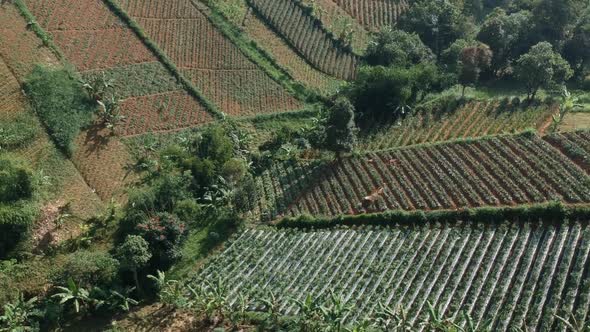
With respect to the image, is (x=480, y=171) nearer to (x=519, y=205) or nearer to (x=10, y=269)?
(x=519, y=205)

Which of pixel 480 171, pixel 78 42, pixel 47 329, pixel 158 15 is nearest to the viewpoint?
pixel 47 329

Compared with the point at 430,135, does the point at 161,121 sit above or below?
above

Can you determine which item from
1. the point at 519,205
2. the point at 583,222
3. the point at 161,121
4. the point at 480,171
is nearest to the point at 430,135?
the point at 480,171

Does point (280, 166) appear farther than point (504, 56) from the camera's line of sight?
No

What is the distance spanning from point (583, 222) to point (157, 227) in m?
23.0

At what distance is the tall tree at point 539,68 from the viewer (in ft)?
142

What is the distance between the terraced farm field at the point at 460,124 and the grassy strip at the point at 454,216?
8.29 m

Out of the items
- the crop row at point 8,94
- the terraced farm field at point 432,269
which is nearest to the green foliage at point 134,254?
the terraced farm field at point 432,269

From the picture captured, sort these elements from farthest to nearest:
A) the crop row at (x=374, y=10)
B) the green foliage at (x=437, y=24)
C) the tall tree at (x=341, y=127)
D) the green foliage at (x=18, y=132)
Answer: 1. the crop row at (x=374, y=10)
2. the green foliage at (x=437, y=24)
3. the tall tree at (x=341, y=127)
4. the green foliage at (x=18, y=132)

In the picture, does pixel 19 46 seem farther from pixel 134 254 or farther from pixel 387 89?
pixel 387 89

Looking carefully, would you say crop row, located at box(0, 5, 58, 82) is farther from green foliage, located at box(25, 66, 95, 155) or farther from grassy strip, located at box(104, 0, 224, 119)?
grassy strip, located at box(104, 0, 224, 119)

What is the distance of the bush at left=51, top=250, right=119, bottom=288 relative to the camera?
92.4 feet

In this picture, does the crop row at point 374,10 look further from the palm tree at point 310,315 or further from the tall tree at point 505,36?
the palm tree at point 310,315

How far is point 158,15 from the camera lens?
170 feet
